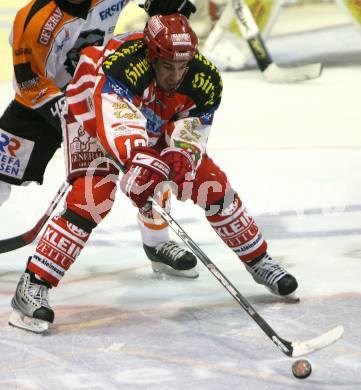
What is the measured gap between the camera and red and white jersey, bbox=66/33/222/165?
305cm

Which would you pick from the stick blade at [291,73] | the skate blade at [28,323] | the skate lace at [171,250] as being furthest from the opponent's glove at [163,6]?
the stick blade at [291,73]

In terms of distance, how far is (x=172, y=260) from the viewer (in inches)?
143

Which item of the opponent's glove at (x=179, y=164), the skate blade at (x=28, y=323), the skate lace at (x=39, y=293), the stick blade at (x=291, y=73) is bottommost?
the stick blade at (x=291, y=73)

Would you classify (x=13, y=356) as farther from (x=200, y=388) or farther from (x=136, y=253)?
(x=136, y=253)

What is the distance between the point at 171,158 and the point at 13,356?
712 mm

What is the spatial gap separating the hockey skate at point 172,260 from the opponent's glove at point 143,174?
2.15 feet

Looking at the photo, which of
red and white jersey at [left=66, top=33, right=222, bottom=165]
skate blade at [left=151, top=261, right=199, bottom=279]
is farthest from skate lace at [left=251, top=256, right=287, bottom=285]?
red and white jersey at [left=66, top=33, right=222, bottom=165]

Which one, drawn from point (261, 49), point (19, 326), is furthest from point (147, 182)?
point (261, 49)

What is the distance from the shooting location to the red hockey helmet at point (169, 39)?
9.82 ft

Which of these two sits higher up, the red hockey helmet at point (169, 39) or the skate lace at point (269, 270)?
the red hockey helmet at point (169, 39)

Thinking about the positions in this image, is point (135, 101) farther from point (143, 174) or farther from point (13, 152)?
point (13, 152)

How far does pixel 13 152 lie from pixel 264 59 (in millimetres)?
2658

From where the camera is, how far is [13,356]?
2.88 metres

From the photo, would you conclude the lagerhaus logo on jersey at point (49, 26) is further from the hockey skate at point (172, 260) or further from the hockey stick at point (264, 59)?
the hockey stick at point (264, 59)
